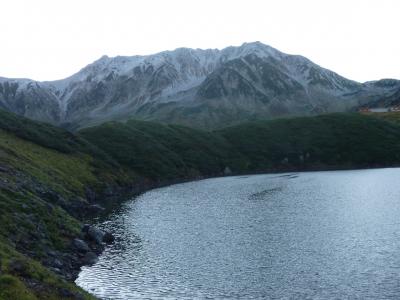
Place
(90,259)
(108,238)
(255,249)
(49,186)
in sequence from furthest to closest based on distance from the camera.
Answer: (49,186) → (108,238) → (255,249) → (90,259)

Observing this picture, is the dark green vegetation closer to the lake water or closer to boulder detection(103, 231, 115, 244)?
boulder detection(103, 231, 115, 244)

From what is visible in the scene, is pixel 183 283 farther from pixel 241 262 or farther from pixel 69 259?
pixel 69 259

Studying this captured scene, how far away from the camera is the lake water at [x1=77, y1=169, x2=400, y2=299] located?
49469 millimetres

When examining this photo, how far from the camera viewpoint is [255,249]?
66188mm

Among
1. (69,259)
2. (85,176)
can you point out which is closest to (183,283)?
(69,259)

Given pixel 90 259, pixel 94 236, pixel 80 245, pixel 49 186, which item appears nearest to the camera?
→ pixel 90 259

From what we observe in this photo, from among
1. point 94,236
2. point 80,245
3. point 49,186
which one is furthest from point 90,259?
point 49,186

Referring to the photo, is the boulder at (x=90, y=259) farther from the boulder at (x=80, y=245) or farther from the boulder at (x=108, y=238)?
the boulder at (x=108, y=238)

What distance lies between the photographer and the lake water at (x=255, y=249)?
49469 mm

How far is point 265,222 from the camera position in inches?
3418

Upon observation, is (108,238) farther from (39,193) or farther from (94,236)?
(39,193)

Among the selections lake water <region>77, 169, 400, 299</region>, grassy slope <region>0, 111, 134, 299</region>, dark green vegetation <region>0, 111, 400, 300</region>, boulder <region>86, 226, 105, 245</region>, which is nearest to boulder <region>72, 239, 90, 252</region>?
grassy slope <region>0, 111, 134, 299</region>

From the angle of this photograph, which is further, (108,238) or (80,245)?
(108,238)

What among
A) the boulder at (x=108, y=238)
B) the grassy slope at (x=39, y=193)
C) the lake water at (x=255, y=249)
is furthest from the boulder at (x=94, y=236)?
the lake water at (x=255, y=249)
